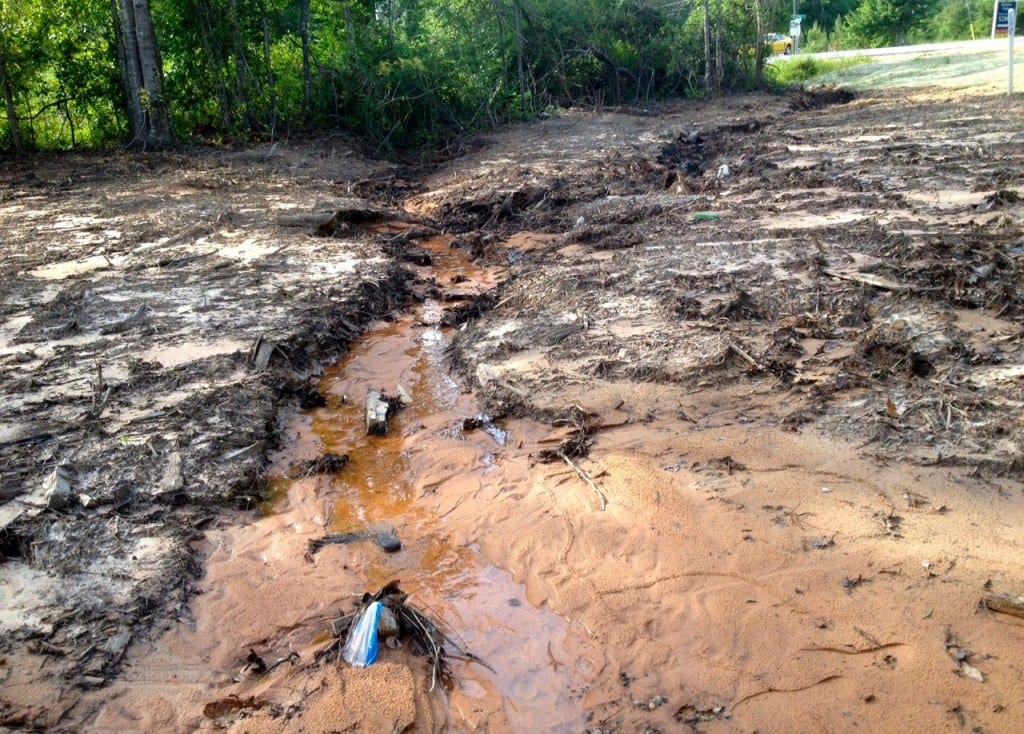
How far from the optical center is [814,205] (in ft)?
32.0

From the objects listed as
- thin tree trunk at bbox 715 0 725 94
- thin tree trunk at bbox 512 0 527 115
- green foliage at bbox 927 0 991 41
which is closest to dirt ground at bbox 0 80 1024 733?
thin tree trunk at bbox 512 0 527 115

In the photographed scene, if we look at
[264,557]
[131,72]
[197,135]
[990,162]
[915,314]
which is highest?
[131,72]

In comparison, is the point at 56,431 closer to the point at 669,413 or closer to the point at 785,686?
the point at 669,413

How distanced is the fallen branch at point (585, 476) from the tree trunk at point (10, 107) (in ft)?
47.2

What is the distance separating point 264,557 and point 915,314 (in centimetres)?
512

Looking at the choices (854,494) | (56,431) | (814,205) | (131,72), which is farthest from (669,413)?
(131,72)

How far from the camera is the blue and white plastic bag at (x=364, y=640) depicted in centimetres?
341

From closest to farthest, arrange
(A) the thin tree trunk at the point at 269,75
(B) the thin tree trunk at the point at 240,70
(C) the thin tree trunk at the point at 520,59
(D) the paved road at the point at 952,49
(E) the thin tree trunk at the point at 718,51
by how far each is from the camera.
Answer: (B) the thin tree trunk at the point at 240,70
(A) the thin tree trunk at the point at 269,75
(C) the thin tree trunk at the point at 520,59
(E) the thin tree trunk at the point at 718,51
(D) the paved road at the point at 952,49

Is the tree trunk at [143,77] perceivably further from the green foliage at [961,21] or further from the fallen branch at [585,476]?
the green foliage at [961,21]

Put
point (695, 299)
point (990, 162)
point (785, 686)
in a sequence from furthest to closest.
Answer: point (990, 162) → point (695, 299) → point (785, 686)

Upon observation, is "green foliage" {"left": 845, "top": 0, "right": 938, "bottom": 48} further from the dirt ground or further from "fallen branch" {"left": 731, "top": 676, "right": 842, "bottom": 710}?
"fallen branch" {"left": 731, "top": 676, "right": 842, "bottom": 710}

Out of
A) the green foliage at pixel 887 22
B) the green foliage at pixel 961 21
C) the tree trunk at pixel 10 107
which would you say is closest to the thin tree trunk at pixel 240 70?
the tree trunk at pixel 10 107

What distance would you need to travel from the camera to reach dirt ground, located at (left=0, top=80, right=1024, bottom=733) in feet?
10.7

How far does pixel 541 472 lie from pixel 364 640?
1.70 m
